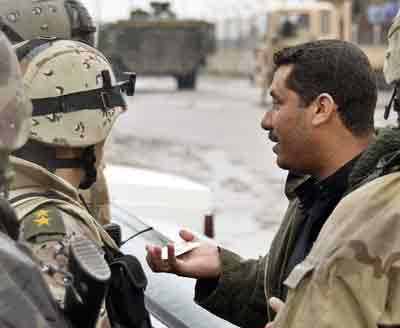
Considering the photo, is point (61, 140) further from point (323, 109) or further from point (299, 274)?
point (299, 274)

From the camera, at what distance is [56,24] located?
4.06 metres

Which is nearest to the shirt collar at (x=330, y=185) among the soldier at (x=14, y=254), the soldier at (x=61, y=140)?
the soldier at (x=61, y=140)

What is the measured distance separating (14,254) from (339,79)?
1.32 m

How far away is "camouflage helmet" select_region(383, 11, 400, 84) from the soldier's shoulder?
33.1 inches

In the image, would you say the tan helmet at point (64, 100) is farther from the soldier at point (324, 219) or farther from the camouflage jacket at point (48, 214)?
the soldier at point (324, 219)

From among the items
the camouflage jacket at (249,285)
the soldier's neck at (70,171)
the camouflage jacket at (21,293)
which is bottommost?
the camouflage jacket at (249,285)

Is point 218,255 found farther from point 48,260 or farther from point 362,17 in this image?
point 362,17

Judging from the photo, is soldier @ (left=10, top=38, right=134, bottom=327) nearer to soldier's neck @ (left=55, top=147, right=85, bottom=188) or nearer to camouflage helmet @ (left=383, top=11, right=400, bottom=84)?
soldier's neck @ (left=55, top=147, right=85, bottom=188)

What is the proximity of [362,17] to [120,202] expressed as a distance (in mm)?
26586

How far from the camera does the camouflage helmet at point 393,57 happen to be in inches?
91.5

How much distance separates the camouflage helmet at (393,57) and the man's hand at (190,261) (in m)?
0.96

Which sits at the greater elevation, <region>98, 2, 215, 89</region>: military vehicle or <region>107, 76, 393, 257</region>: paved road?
<region>107, 76, 393, 257</region>: paved road

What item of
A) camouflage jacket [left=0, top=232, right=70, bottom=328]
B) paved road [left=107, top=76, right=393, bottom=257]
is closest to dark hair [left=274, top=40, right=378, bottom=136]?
camouflage jacket [left=0, top=232, right=70, bottom=328]

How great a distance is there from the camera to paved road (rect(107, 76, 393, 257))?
10.9 metres
